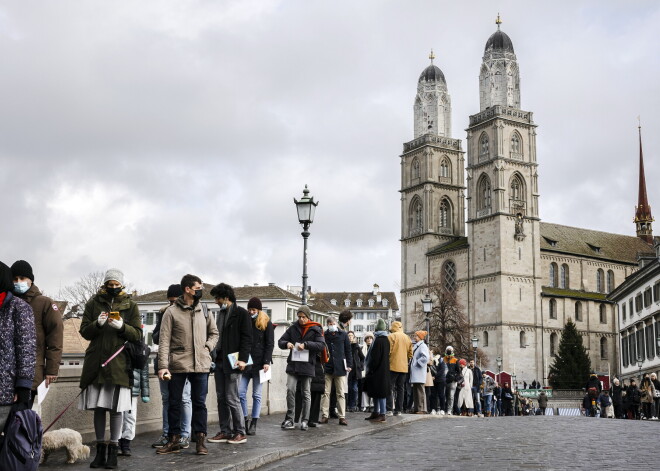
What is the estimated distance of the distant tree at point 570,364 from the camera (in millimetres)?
87188

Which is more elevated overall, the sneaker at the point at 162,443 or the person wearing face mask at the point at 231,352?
the person wearing face mask at the point at 231,352

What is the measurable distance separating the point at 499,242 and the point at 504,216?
275 cm

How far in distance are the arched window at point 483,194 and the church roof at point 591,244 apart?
8.89 metres

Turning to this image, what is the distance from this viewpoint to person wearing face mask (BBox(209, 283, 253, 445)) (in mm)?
11789

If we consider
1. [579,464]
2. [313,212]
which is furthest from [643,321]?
[579,464]

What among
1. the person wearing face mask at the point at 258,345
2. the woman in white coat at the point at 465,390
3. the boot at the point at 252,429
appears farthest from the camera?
the woman in white coat at the point at 465,390

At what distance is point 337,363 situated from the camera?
1580 centimetres

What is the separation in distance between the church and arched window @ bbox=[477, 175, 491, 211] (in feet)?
0.36

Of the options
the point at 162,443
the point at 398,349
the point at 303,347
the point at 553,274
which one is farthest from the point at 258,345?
the point at 553,274

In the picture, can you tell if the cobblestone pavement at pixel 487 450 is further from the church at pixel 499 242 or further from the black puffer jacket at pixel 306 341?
the church at pixel 499 242

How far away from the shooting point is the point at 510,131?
95938 mm

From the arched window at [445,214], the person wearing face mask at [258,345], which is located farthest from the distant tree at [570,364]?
the person wearing face mask at [258,345]

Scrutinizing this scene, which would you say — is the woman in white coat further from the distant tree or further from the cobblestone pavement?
the distant tree

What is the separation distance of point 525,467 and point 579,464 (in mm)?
720
